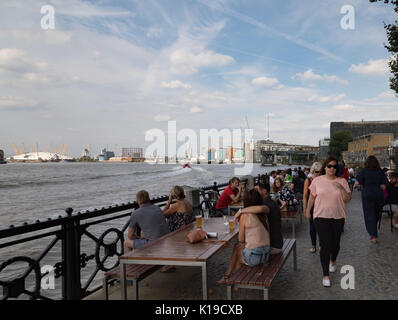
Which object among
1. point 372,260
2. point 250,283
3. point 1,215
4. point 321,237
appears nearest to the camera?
point 250,283

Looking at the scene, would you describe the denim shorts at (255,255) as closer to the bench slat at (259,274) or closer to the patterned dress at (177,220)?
the bench slat at (259,274)

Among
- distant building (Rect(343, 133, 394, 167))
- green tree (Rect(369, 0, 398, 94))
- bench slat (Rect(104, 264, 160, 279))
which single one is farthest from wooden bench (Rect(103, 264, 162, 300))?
distant building (Rect(343, 133, 394, 167))

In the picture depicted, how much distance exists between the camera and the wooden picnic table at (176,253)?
411cm

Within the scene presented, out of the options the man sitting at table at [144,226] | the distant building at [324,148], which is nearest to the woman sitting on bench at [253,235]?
the man sitting at table at [144,226]

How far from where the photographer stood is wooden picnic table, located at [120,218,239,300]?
4.11 meters

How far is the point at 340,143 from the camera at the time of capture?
110 meters

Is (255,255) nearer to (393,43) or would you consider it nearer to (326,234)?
(326,234)

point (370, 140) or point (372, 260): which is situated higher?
point (370, 140)

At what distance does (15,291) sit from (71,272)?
0.94 m
